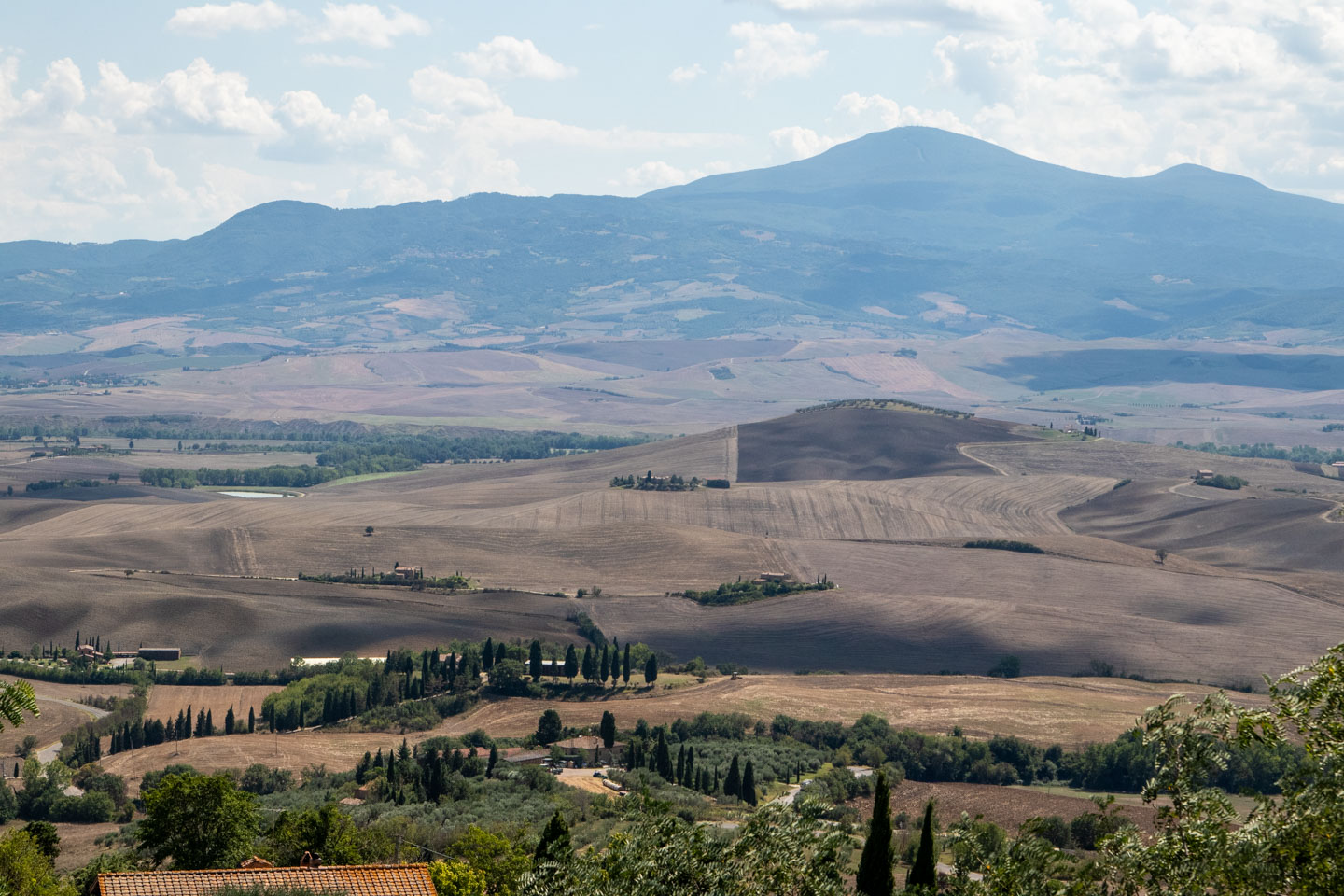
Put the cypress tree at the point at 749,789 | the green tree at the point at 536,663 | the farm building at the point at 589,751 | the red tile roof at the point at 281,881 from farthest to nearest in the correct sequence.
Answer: the green tree at the point at 536,663 < the farm building at the point at 589,751 < the cypress tree at the point at 749,789 < the red tile roof at the point at 281,881

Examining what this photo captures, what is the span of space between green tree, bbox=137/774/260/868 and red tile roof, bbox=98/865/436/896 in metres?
14.2

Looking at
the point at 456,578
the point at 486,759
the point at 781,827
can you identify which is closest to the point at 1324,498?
the point at 456,578

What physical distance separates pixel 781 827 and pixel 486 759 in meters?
65.4

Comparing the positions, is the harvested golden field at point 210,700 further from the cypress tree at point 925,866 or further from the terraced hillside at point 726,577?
the cypress tree at point 925,866

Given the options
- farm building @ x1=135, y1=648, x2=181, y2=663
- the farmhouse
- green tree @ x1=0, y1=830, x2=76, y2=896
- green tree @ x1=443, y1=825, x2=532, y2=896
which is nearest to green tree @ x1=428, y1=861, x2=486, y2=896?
green tree @ x1=443, y1=825, x2=532, y2=896

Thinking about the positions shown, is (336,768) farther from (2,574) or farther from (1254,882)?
(1254,882)

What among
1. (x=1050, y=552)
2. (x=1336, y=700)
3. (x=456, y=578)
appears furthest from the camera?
(x=1050, y=552)

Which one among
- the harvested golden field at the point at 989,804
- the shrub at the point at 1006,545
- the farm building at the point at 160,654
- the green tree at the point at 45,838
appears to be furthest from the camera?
the shrub at the point at 1006,545

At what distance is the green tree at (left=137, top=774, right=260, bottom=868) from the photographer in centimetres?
5169

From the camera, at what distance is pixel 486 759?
9069cm

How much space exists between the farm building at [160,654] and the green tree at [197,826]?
7910 cm

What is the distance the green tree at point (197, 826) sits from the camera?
51688 millimetres

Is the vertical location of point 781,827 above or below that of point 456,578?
above

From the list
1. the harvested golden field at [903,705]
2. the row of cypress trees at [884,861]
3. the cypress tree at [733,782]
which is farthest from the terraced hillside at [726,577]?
the row of cypress trees at [884,861]
